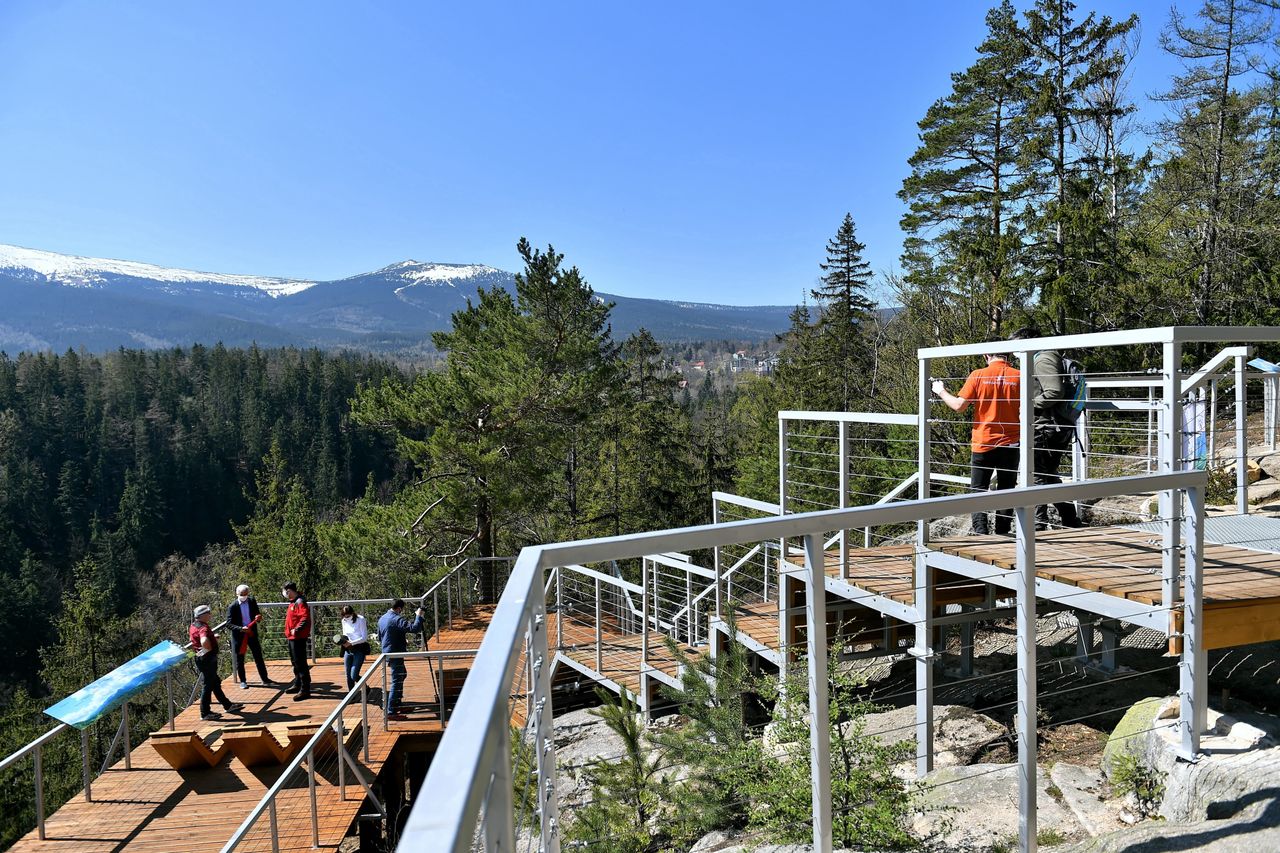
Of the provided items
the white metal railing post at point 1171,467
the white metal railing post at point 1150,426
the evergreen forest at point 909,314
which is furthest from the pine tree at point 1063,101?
the white metal railing post at point 1171,467

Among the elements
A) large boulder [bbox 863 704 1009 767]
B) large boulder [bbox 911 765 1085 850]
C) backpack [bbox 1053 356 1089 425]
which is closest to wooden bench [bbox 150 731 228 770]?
large boulder [bbox 863 704 1009 767]

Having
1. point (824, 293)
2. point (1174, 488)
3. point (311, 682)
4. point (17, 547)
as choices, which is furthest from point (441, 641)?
point (17, 547)

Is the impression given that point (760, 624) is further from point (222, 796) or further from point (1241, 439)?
point (222, 796)

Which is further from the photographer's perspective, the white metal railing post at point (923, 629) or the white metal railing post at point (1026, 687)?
the white metal railing post at point (923, 629)

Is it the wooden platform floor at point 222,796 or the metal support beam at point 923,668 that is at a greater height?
the metal support beam at point 923,668

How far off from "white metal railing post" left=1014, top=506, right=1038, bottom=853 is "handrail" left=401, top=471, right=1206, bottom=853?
191mm

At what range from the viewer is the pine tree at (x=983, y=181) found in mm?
21641

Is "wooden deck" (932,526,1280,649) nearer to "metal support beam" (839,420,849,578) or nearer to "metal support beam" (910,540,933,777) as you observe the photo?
"metal support beam" (910,540,933,777)

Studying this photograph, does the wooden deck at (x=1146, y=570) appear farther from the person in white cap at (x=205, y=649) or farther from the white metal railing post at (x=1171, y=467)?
the person in white cap at (x=205, y=649)

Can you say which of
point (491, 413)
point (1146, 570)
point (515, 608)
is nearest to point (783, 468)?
point (1146, 570)

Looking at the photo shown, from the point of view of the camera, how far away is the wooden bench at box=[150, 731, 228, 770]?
9.88 meters

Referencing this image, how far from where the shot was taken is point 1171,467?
14.1 feet

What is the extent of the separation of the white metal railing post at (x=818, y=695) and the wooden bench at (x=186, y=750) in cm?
961

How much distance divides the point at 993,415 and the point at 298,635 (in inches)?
398
